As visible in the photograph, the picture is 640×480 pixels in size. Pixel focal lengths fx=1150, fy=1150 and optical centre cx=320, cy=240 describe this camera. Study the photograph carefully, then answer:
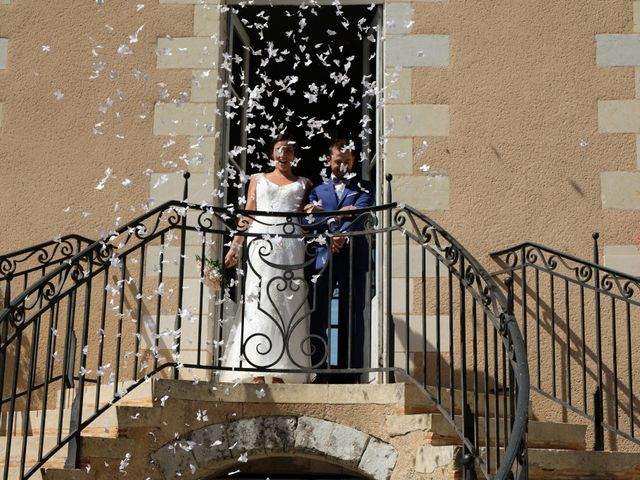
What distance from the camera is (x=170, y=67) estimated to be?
7512mm

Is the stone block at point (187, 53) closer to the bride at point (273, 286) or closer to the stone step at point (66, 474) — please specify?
the bride at point (273, 286)

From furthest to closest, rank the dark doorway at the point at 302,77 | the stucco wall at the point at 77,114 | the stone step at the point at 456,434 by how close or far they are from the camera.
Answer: the dark doorway at the point at 302,77
the stucco wall at the point at 77,114
the stone step at the point at 456,434

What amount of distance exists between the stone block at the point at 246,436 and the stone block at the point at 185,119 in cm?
211

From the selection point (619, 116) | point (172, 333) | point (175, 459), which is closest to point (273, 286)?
point (172, 333)

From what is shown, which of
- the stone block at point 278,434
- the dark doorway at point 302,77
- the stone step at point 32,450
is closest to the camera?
the stone step at point 32,450

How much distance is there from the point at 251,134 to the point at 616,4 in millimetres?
2920

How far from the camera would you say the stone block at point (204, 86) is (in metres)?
7.43

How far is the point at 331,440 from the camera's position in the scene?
6.07m

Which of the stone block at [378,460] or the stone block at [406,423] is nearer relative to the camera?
the stone block at [406,423]

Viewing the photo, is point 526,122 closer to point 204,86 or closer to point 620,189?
point 620,189

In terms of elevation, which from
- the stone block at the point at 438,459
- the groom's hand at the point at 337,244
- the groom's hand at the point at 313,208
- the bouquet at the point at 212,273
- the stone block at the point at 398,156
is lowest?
the stone block at the point at 438,459

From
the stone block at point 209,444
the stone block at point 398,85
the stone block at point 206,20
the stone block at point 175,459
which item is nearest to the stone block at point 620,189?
the stone block at point 398,85

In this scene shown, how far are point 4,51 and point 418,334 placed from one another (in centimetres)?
333

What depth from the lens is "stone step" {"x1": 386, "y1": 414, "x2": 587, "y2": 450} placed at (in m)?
5.70
